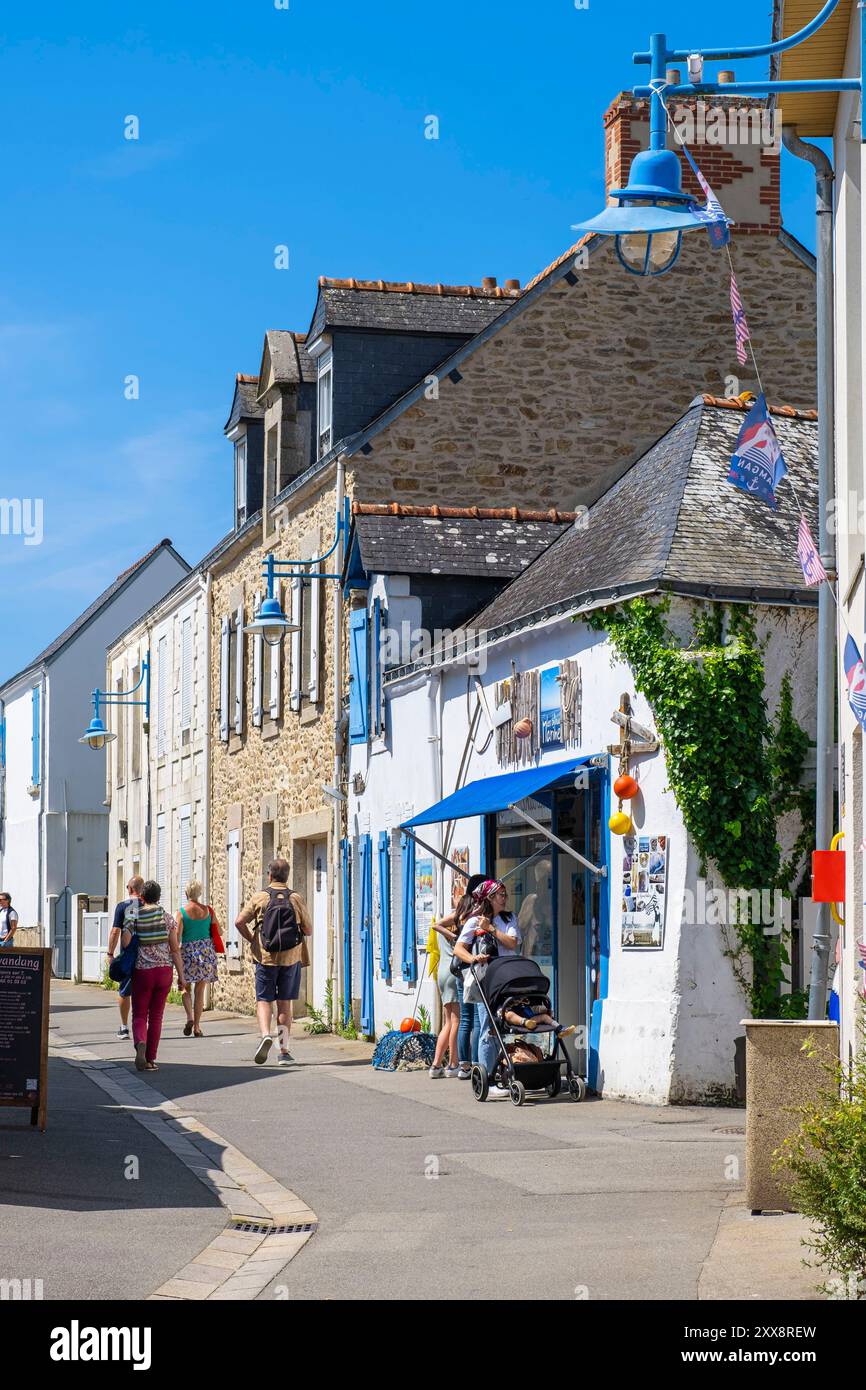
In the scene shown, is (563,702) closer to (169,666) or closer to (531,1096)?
(531,1096)

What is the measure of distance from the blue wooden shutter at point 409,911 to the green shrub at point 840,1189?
441 inches

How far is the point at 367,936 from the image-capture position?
63.8 ft

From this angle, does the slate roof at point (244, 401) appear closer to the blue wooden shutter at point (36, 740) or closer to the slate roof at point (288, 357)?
the slate roof at point (288, 357)

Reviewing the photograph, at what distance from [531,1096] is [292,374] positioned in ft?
40.1

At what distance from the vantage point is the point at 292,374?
23.3 meters

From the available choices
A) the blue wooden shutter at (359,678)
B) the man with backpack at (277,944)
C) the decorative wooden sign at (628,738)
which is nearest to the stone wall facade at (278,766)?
the blue wooden shutter at (359,678)

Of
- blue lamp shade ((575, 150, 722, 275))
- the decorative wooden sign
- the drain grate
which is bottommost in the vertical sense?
the drain grate

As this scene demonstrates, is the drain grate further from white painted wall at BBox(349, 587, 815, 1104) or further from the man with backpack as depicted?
the man with backpack

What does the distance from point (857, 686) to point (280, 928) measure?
25.7 ft

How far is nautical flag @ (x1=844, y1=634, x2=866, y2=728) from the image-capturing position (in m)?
9.04

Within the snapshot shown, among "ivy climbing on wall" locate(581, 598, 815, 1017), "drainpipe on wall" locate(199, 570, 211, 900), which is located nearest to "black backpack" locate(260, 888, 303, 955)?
"ivy climbing on wall" locate(581, 598, 815, 1017)

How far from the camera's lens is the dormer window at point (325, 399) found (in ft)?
69.7

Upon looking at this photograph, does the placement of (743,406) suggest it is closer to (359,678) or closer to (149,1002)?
(359,678)

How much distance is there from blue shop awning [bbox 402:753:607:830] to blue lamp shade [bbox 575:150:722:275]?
4831mm
